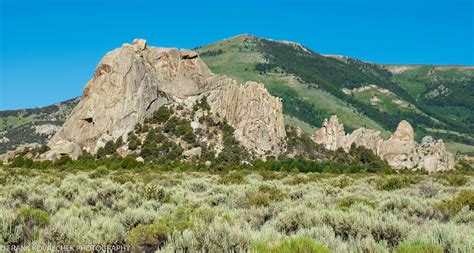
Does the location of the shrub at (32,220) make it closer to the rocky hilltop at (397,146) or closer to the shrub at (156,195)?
the shrub at (156,195)

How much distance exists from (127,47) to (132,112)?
20266 millimetres

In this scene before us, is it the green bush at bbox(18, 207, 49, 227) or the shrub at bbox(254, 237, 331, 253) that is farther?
the green bush at bbox(18, 207, 49, 227)

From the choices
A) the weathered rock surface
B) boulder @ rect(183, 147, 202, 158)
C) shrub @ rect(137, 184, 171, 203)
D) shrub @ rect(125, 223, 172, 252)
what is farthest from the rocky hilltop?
shrub @ rect(125, 223, 172, 252)

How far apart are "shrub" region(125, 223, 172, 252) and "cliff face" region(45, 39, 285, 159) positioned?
300 feet

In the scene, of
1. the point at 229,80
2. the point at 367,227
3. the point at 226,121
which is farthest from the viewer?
the point at 229,80

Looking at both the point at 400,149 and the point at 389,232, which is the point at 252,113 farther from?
the point at 389,232

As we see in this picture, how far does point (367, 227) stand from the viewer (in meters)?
9.91

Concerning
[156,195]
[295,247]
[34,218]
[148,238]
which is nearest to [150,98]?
[156,195]

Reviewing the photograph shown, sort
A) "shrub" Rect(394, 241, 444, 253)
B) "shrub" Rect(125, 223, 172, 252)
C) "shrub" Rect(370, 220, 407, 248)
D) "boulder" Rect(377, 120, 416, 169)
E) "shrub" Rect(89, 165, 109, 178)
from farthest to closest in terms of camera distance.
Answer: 1. "boulder" Rect(377, 120, 416, 169)
2. "shrub" Rect(89, 165, 109, 178)
3. "shrub" Rect(370, 220, 407, 248)
4. "shrub" Rect(125, 223, 172, 252)
5. "shrub" Rect(394, 241, 444, 253)

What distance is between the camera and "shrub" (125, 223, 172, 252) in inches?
362

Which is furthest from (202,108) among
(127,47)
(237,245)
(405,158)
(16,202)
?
(237,245)

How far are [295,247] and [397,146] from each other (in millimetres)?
129355

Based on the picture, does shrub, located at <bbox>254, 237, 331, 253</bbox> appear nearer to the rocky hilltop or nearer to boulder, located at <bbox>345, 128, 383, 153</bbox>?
the rocky hilltop

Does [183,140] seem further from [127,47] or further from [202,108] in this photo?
[127,47]
